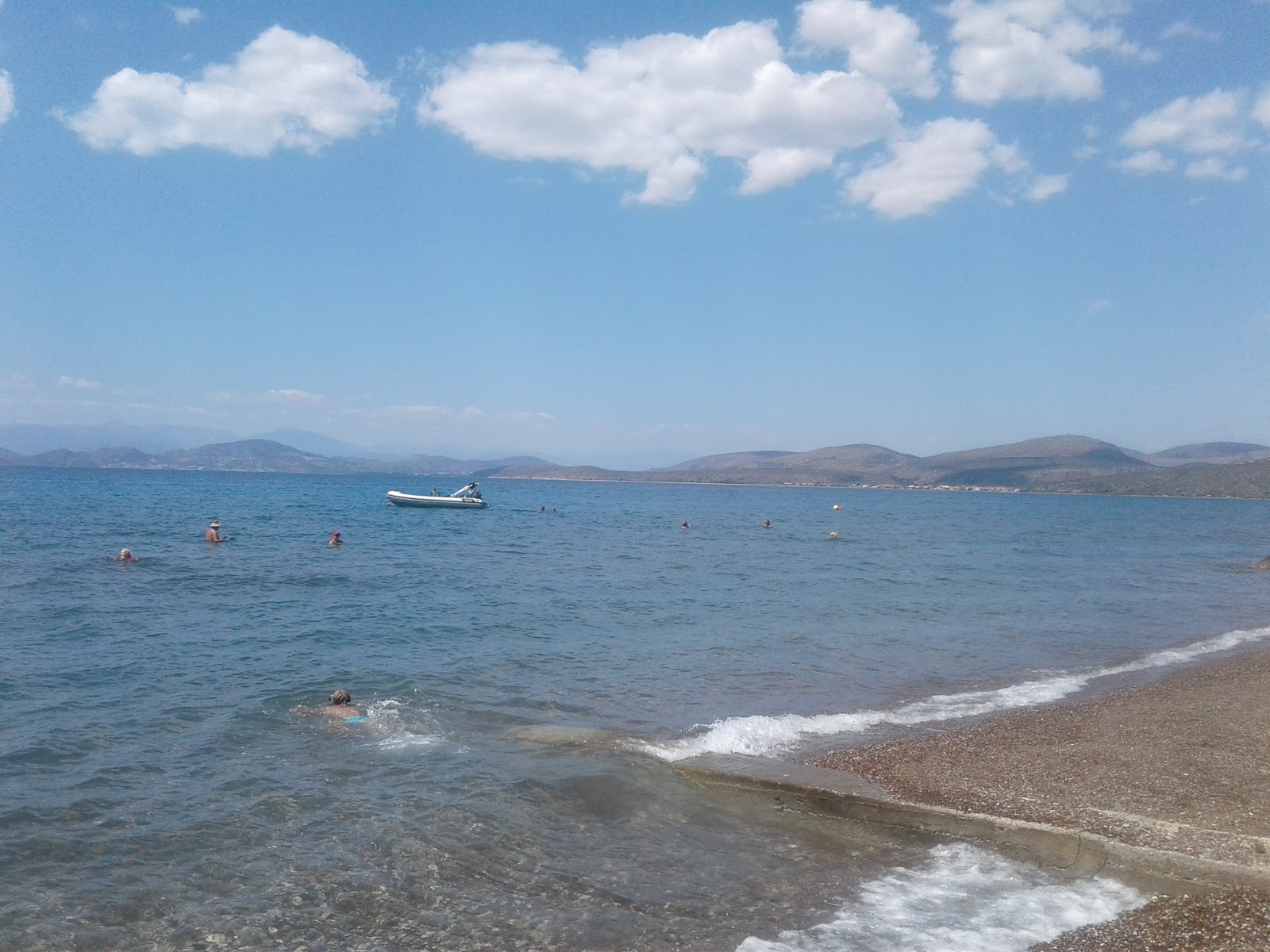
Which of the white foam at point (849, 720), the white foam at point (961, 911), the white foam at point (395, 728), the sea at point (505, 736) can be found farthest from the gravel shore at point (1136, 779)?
the white foam at point (395, 728)

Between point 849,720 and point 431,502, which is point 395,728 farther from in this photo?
point 431,502

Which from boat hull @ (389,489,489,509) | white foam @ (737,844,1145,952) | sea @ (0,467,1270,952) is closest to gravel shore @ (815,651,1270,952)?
white foam @ (737,844,1145,952)

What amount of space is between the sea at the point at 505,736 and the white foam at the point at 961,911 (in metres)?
0.03

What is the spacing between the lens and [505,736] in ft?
45.6

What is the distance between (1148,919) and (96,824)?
11.4m

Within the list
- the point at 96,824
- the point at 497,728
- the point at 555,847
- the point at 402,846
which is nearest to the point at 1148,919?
the point at 555,847

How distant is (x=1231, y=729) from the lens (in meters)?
14.0

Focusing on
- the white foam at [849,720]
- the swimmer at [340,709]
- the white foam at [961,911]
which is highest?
the white foam at [961,911]

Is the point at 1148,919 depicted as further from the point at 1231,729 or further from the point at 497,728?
the point at 497,728

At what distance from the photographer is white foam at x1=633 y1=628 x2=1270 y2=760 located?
13391 millimetres

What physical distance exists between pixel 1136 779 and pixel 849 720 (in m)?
4.81

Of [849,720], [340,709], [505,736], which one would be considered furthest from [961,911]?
[340,709]

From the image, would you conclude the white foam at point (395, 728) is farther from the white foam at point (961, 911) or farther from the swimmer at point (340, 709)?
the white foam at point (961, 911)

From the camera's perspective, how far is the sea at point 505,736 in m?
8.20
